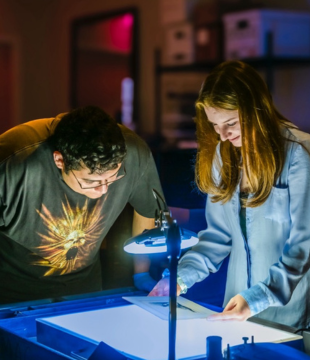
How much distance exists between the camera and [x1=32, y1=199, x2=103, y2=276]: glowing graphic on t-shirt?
6.14ft

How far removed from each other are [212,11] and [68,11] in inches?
82.4

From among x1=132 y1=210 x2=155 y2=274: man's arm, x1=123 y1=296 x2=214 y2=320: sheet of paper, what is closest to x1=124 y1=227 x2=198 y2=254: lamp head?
x1=123 y1=296 x2=214 y2=320: sheet of paper

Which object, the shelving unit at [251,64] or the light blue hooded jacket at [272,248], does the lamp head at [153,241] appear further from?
the shelving unit at [251,64]

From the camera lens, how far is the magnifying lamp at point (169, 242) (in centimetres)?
116

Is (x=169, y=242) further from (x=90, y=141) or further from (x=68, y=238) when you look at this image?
(x=68, y=238)

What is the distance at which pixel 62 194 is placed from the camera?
1.86m

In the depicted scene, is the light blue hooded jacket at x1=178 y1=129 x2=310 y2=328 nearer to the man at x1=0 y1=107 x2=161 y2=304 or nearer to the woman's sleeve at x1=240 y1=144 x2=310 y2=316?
the woman's sleeve at x1=240 y1=144 x2=310 y2=316

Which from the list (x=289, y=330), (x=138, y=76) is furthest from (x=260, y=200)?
(x=138, y=76)

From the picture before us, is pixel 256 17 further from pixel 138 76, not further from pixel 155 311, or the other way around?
pixel 155 311

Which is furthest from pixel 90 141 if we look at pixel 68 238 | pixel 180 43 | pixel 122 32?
pixel 122 32

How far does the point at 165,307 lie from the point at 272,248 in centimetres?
37

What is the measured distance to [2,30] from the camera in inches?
240

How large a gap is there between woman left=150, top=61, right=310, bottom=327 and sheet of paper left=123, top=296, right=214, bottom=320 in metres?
0.05

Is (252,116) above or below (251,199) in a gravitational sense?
above
